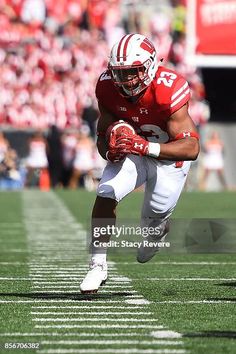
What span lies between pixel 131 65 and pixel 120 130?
0.36 m

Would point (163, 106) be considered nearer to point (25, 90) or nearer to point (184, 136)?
point (184, 136)

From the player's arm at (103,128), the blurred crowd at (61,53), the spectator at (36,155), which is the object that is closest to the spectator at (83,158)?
the blurred crowd at (61,53)

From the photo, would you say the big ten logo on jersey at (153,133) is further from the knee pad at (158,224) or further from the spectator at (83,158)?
the spectator at (83,158)

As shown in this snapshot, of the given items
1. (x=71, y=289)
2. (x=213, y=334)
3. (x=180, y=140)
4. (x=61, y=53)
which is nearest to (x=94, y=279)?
(x=71, y=289)

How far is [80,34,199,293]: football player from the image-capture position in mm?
5633

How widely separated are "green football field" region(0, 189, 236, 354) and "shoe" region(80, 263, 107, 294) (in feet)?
0.18

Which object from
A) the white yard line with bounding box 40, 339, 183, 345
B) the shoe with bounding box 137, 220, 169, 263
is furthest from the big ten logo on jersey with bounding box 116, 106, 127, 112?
the white yard line with bounding box 40, 339, 183, 345

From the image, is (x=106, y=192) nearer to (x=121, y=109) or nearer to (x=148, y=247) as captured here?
(x=121, y=109)

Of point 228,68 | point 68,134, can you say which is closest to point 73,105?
point 68,134

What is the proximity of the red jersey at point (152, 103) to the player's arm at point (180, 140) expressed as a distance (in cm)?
5

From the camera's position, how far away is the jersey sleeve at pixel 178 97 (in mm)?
5727

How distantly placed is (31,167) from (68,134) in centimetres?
101

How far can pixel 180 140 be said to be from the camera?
575 centimetres

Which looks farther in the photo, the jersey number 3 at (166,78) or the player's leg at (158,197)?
the player's leg at (158,197)
